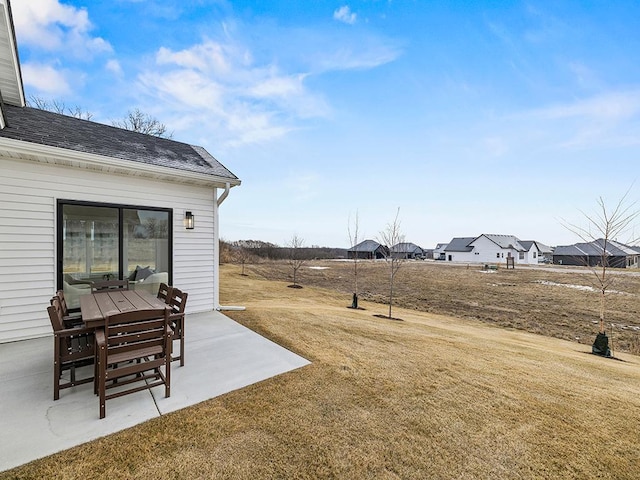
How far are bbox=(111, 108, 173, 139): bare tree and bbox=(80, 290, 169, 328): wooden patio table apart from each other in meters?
16.7

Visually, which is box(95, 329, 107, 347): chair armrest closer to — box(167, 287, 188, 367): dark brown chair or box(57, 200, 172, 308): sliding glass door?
box(167, 287, 188, 367): dark brown chair

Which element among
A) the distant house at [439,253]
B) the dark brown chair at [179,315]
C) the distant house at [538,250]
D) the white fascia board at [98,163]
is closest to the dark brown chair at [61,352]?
the dark brown chair at [179,315]

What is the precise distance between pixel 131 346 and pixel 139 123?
19.1 m

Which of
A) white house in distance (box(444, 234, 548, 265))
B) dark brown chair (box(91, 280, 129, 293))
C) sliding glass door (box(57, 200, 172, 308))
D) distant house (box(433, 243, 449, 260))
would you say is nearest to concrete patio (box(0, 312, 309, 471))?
dark brown chair (box(91, 280, 129, 293))

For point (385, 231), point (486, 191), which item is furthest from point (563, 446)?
point (486, 191)

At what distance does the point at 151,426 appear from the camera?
228 centimetres

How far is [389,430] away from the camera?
233 centimetres

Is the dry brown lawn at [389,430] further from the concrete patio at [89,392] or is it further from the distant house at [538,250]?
the distant house at [538,250]

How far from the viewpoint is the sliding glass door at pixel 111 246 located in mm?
4590

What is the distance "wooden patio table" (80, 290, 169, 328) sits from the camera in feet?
8.36

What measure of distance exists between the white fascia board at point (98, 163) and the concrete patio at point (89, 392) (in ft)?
9.16

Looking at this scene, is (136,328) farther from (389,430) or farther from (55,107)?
(55,107)

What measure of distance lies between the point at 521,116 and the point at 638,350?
32.1ft

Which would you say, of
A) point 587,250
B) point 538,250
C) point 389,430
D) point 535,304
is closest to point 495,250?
point 538,250
